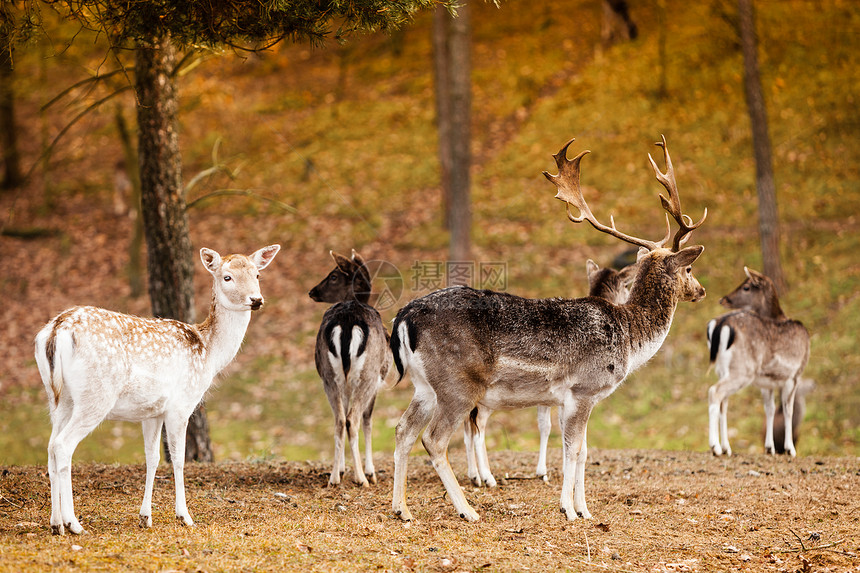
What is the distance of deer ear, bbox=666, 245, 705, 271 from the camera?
7082 mm

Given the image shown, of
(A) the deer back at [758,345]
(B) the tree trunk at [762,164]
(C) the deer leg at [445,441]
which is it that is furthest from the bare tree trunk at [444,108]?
(C) the deer leg at [445,441]

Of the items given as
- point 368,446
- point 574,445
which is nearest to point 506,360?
point 574,445

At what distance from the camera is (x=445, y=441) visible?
6277 millimetres

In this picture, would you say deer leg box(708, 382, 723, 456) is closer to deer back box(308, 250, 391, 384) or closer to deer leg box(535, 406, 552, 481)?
deer leg box(535, 406, 552, 481)

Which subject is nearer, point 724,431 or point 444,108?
point 724,431

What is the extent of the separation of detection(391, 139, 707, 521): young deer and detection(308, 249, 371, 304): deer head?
7.89 feet

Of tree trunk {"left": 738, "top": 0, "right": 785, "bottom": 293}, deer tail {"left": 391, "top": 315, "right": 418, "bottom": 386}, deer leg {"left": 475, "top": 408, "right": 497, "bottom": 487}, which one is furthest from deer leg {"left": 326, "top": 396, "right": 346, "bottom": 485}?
tree trunk {"left": 738, "top": 0, "right": 785, "bottom": 293}

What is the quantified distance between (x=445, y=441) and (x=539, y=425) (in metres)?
2.24

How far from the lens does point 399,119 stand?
23328mm

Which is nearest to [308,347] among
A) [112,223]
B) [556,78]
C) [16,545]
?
[112,223]

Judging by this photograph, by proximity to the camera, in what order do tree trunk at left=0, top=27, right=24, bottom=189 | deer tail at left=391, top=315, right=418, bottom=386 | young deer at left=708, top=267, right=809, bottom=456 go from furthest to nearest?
tree trunk at left=0, top=27, right=24, bottom=189
young deer at left=708, top=267, right=809, bottom=456
deer tail at left=391, top=315, right=418, bottom=386

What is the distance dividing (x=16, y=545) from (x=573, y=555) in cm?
365

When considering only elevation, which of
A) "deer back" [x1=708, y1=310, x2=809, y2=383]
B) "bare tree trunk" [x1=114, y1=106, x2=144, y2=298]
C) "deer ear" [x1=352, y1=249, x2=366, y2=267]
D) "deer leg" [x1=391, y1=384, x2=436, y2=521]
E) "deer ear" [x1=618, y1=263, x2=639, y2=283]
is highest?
"bare tree trunk" [x1=114, y1=106, x2=144, y2=298]

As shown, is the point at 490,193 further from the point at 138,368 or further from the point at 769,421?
the point at 138,368
